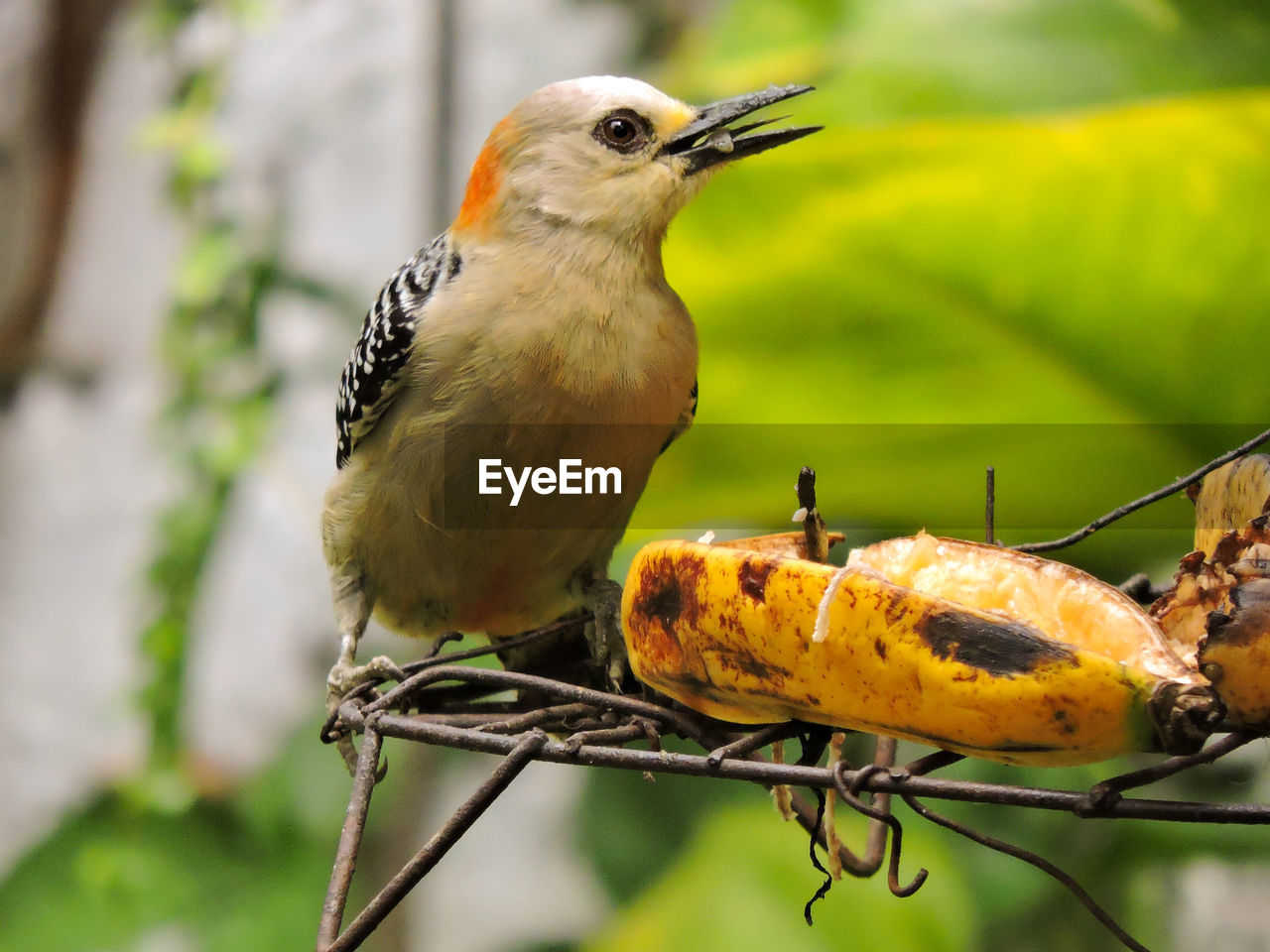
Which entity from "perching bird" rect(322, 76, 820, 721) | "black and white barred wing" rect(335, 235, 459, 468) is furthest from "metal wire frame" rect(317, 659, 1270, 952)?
"black and white barred wing" rect(335, 235, 459, 468)

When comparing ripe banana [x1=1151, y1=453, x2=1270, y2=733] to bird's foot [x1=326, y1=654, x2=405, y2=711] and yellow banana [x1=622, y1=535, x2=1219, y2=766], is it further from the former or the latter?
bird's foot [x1=326, y1=654, x2=405, y2=711]

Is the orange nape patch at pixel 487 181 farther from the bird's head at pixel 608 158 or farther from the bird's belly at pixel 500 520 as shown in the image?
the bird's belly at pixel 500 520

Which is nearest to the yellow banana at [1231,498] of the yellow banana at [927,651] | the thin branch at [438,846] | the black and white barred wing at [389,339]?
the yellow banana at [927,651]

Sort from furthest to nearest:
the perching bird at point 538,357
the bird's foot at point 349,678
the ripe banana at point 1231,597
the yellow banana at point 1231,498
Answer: the perching bird at point 538,357, the bird's foot at point 349,678, the yellow banana at point 1231,498, the ripe banana at point 1231,597

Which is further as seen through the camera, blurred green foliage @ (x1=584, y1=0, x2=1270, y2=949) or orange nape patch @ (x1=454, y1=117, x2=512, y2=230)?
blurred green foliage @ (x1=584, y1=0, x2=1270, y2=949)

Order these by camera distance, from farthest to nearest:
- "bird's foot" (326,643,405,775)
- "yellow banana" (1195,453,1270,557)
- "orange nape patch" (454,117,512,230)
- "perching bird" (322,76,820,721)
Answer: "orange nape patch" (454,117,512,230) < "perching bird" (322,76,820,721) < "bird's foot" (326,643,405,775) < "yellow banana" (1195,453,1270,557)

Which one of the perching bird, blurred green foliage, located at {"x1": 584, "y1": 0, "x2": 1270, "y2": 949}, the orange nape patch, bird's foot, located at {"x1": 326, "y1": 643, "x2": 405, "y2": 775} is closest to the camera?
bird's foot, located at {"x1": 326, "y1": 643, "x2": 405, "y2": 775}

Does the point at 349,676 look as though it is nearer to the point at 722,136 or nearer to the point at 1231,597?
the point at 722,136
